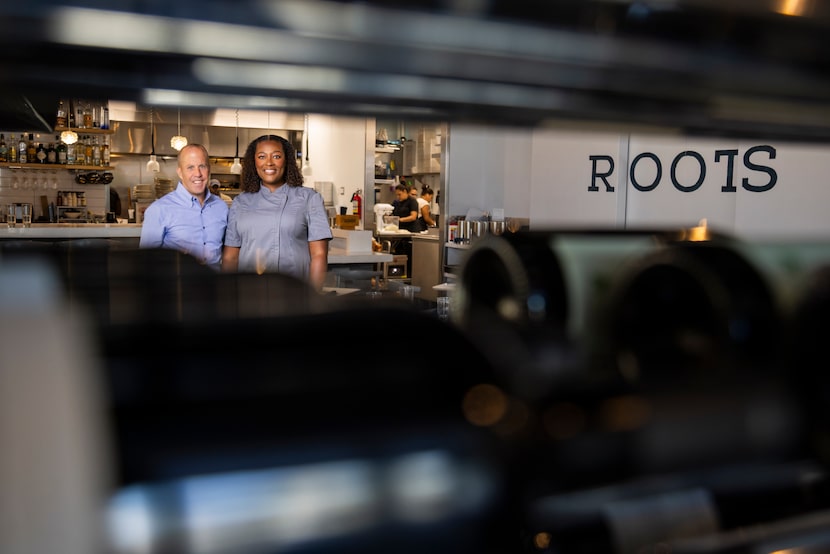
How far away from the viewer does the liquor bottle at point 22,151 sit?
818cm

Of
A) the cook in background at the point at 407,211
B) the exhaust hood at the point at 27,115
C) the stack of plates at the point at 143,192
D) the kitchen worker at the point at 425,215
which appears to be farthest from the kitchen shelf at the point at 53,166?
the exhaust hood at the point at 27,115

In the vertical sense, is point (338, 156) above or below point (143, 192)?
above

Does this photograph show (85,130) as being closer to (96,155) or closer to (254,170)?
(96,155)

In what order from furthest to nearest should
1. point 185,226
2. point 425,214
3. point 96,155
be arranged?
point 425,214
point 96,155
point 185,226

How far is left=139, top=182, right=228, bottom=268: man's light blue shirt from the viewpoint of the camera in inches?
127

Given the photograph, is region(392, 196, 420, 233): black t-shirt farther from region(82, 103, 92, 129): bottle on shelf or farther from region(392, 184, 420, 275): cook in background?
region(82, 103, 92, 129): bottle on shelf

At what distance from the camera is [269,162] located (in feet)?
11.0

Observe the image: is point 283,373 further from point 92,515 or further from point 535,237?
point 535,237

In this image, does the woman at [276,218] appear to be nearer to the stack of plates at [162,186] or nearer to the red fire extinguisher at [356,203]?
the red fire extinguisher at [356,203]

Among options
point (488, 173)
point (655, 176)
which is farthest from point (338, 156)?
point (655, 176)

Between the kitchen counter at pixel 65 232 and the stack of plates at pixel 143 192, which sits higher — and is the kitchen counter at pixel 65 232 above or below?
below

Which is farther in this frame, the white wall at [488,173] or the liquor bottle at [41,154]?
the liquor bottle at [41,154]

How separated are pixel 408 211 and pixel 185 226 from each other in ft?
20.3

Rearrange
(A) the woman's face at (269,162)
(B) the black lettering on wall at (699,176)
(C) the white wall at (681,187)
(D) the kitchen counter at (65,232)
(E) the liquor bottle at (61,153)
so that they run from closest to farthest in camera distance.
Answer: (A) the woman's face at (269,162)
(C) the white wall at (681,187)
(B) the black lettering on wall at (699,176)
(D) the kitchen counter at (65,232)
(E) the liquor bottle at (61,153)
